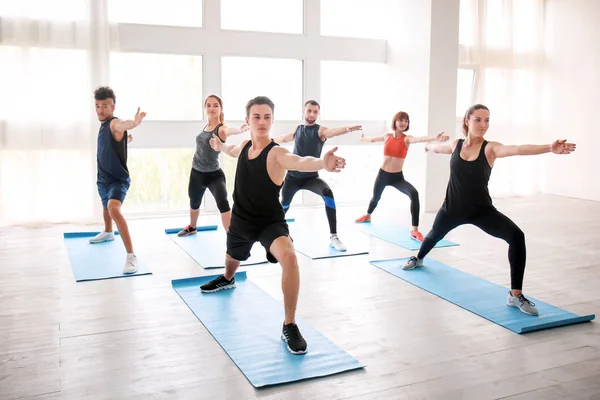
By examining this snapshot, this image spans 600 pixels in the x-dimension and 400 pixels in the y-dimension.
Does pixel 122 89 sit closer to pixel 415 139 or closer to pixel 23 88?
pixel 23 88

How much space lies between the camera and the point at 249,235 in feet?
10.4

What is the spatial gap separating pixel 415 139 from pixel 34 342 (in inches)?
154

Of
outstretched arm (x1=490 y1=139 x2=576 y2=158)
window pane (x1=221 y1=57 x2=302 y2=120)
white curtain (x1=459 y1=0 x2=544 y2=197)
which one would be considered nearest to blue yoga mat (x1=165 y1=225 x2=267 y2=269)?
window pane (x1=221 y1=57 x2=302 y2=120)

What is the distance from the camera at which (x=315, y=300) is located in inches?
148

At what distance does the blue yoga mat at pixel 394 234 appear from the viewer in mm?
5395

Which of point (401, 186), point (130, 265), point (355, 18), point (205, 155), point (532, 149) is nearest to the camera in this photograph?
point (532, 149)

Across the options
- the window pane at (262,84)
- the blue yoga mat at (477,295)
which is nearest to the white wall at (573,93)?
the window pane at (262,84)

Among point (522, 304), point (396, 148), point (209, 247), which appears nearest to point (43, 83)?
point (209, 247)

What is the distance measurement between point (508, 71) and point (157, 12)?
16.2ft

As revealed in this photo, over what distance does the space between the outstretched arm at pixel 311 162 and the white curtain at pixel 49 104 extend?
3.91 m

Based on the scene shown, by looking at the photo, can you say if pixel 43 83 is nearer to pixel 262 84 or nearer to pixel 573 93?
pixel 262 84

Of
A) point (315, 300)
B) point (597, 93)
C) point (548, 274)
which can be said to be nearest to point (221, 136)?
point (315, 300)

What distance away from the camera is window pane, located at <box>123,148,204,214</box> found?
22.2 feet

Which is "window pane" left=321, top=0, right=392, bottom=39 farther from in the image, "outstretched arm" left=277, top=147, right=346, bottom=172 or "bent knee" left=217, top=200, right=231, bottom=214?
"outstretched arm" left=277, top=147, right=346, bottom=172
